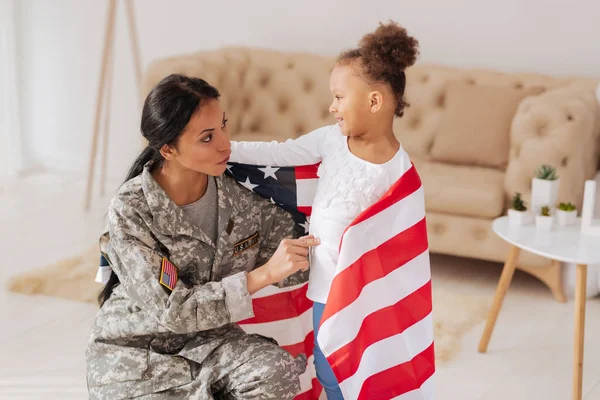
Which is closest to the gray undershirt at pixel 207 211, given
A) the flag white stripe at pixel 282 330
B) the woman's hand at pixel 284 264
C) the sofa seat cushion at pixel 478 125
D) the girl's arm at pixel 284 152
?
the girl's arm at pixel 284 152

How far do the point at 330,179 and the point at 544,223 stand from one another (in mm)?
1240

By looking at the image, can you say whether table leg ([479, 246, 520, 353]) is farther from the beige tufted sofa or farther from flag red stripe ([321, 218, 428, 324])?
flag red stripe ([321, 218, 428, 324])

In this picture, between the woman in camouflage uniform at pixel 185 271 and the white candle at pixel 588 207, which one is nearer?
the woman in camouflage uniform at pixel 185 271

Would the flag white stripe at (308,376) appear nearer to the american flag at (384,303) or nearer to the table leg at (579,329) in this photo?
the american flag at (384,303)

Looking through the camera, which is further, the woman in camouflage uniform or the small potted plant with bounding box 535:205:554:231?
the small potted plant with bounding box 535:205:554:231

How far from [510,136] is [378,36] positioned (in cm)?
205

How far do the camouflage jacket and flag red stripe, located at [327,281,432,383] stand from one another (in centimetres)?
25

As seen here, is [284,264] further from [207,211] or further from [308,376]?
[308,376]

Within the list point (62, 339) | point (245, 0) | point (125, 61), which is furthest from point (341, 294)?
point (125, 61)

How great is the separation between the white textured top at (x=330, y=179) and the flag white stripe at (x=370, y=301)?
0.08m

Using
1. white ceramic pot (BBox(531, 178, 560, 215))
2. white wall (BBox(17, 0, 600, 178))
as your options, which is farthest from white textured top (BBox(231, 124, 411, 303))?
white wall (BBox(17, 0, 600, 178))

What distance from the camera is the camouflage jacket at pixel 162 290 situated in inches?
77.7

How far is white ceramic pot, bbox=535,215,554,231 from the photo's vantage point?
3018 millimetres

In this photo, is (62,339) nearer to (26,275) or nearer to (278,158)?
(26,275)
